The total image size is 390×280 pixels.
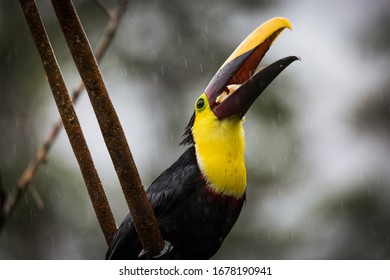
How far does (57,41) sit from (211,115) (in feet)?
9.13

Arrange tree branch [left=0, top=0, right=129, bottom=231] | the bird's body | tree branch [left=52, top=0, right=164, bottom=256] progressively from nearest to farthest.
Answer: tree branch [left=0, top=0, right=129, bottom=231]
tree branch [left=52, top=0, right=164, bottom=256]
the bird's body

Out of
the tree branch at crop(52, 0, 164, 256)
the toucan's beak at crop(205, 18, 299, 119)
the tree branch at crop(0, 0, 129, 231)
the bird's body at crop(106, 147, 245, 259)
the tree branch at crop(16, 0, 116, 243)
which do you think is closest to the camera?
the tree branch at crop(0, 0, 129, 231)

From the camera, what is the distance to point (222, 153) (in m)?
2.26

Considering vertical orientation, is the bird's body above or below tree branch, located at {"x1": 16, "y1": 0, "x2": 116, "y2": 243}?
below

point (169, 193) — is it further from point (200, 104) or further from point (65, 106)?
point (65, 106)

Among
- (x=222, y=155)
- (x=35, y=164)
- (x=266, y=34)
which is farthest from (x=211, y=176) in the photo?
(x=35, y=164)

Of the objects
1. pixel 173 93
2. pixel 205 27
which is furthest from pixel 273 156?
→ pixel 205 27

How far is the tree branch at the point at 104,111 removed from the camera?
5.87 feet

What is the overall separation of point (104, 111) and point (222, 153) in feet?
1.95

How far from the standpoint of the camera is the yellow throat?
2.27 m

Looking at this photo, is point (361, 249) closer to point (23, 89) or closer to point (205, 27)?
point (205, 27)

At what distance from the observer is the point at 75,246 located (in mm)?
4266

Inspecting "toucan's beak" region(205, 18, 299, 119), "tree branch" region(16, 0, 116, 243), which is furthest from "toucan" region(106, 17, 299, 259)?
"tree branch" region(16, 0, 116, 243)

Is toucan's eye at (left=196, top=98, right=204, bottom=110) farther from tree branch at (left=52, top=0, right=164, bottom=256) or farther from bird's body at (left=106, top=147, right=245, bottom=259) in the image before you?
tree branch at (left=52, top=0, right=164, bottom=256)
